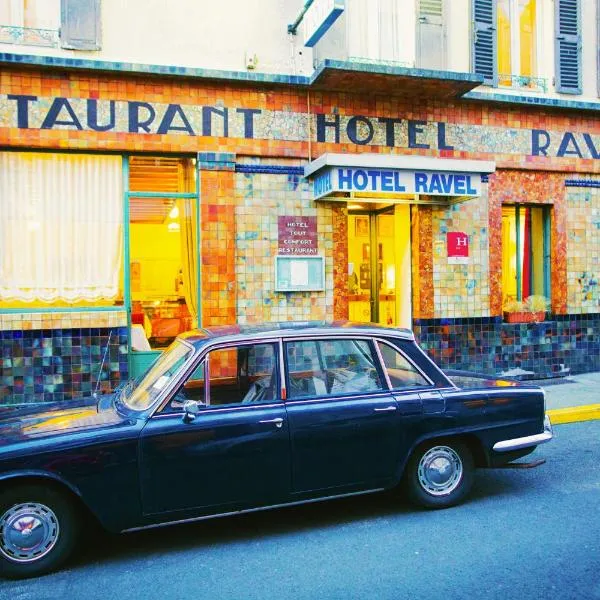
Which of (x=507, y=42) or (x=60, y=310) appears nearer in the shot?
(x=60, y=310)

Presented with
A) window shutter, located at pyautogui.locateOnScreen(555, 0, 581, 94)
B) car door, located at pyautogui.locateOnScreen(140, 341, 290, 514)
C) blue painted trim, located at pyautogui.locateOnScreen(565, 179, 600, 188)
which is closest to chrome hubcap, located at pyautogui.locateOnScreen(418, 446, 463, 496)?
car door, located at pyautogui.locateOnScreen(140, 341, 290, 514)

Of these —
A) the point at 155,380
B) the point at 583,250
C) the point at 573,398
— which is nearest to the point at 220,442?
the point at 155,380

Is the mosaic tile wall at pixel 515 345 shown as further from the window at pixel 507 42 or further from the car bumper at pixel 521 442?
the car bumper at pixel 521 442

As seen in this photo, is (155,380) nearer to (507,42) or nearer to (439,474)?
(439,474)

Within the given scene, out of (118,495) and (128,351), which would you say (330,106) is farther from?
(118,495)

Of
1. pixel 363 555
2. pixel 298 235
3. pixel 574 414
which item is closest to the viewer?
pixel 363 555

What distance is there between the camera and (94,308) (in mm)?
9008

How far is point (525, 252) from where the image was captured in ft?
37.2

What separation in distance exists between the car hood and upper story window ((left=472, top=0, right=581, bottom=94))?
29.0 ft

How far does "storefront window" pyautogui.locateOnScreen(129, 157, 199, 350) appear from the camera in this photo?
9281 millimetres

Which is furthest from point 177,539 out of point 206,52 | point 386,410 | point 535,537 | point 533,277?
point 533,277

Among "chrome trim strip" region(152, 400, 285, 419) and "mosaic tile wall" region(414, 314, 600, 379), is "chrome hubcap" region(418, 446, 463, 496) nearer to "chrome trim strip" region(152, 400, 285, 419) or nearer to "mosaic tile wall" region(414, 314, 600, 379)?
"chrome trim strip" region(152, 400, 285, 419)

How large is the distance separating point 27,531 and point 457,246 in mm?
8093

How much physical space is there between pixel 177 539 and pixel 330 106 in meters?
7.14
